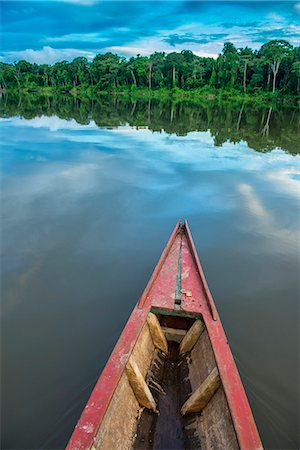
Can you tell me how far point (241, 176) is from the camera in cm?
1168

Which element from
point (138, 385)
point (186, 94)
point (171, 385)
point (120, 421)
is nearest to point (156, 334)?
point (171, 385)

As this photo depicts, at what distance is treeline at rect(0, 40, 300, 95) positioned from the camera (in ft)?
134

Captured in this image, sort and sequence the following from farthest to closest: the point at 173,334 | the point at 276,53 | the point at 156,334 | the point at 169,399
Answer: the point at 276,53
the point at 173,334
the point at 156,334
the point at 169,399

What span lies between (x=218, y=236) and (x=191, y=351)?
12.8 ft

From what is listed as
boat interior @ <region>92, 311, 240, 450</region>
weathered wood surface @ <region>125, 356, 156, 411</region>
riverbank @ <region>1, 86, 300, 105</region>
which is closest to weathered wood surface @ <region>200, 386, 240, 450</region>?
boat interior @ <region>92, 311, 240, 450</region>

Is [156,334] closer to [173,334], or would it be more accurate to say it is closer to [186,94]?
[173,334]

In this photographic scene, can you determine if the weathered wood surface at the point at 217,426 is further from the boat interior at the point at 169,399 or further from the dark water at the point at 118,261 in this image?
the dark water at the point at 118,261

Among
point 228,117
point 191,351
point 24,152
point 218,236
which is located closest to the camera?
point 191,351

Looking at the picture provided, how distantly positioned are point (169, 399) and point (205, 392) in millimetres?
748

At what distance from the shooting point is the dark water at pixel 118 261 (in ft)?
12.2

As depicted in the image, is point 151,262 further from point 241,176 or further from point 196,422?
point 241,176

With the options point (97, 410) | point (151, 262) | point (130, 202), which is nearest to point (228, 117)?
point (130, 202)

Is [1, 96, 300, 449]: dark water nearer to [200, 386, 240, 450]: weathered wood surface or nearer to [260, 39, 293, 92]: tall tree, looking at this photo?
[200, 386, 240, 450]: weathered wood surface

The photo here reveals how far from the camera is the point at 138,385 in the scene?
314 cm
